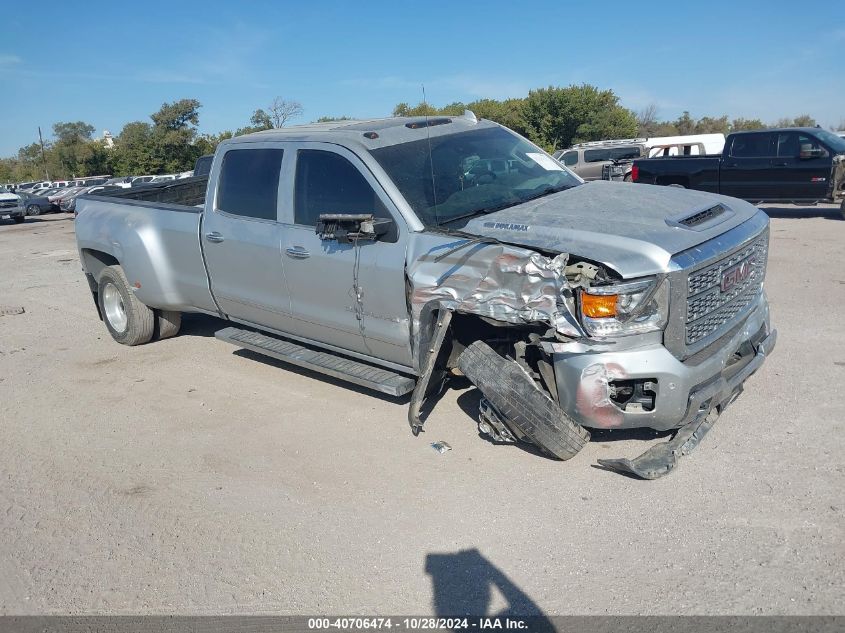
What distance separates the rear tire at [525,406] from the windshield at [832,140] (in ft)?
42.4

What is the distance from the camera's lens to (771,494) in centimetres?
380

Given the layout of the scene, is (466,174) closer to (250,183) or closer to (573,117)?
(250,183)

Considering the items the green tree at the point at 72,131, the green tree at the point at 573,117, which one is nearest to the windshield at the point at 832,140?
the green tree at the point at 573,117

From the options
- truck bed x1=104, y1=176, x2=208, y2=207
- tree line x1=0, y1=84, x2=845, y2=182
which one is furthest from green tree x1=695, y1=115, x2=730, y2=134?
truck bed x1=104, y1=176, x2=208, y2=207

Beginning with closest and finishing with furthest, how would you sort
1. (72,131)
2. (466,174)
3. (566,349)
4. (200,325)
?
(566,349) → (466,174) → (200,325) → (72,131)

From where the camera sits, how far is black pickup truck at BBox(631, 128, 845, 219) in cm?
1427

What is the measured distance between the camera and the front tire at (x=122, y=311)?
7.09 meters

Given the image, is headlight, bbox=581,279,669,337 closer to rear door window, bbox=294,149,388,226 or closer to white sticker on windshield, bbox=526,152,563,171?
rear door window, bbox=294,149,388,226

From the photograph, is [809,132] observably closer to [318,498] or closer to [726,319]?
[726,319]

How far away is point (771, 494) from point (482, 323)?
6.14 ft

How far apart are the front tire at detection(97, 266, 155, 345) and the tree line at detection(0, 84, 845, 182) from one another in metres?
22.5

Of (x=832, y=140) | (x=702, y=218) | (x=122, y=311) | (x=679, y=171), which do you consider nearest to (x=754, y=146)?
(x=832, y=140)

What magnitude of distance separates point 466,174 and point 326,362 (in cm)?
170

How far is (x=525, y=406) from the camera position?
404 centimetres
